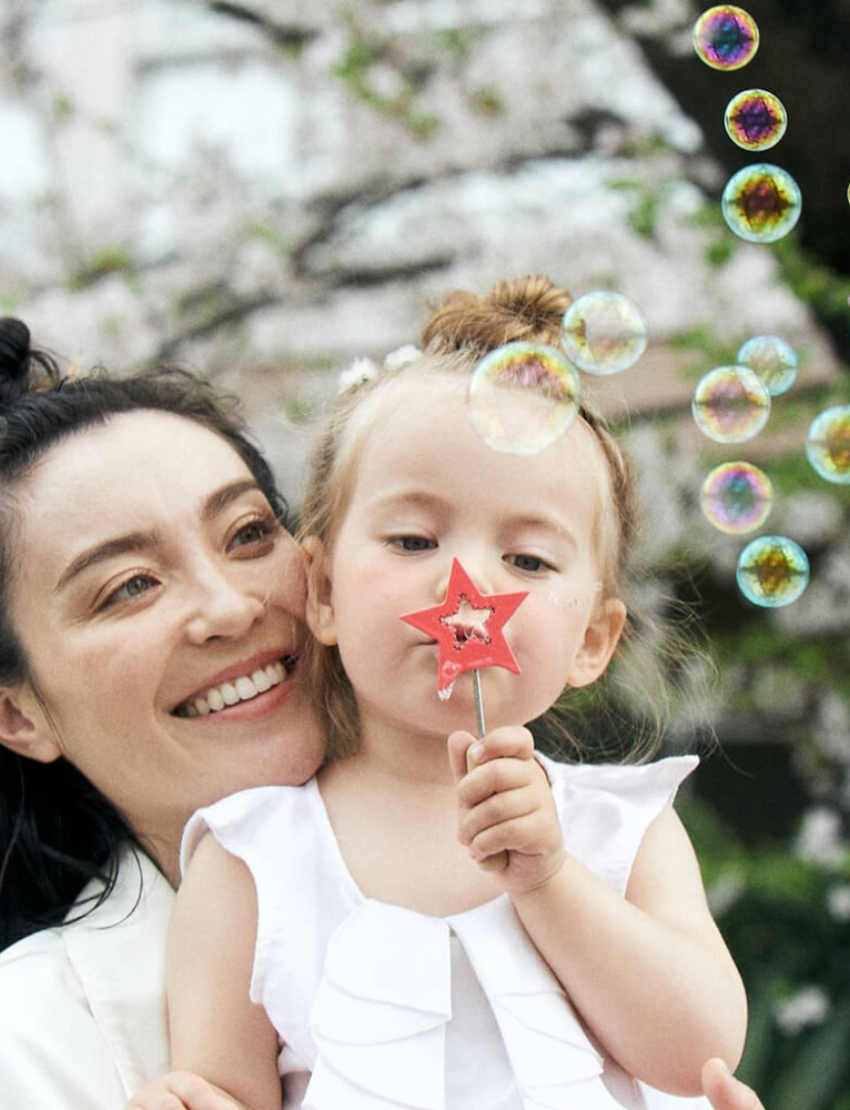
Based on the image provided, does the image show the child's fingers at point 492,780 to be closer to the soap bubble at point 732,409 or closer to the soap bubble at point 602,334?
the soap bubble at point 602,334

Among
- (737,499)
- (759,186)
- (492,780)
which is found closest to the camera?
(492,780)

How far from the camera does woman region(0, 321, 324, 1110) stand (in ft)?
5.89

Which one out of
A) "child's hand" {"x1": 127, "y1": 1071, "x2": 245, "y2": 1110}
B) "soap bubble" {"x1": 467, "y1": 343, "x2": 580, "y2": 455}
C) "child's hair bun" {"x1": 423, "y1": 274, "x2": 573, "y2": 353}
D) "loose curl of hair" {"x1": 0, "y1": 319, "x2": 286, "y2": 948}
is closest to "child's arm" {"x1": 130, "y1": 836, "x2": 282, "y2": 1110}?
"child's hand" {"x1": 127, "y1": 1071, "x2": 245, "y2": 1110}

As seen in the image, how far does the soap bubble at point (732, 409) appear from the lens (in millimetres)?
2094

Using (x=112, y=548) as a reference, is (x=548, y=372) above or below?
above

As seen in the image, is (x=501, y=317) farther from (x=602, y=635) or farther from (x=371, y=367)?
(x=602, y=635)

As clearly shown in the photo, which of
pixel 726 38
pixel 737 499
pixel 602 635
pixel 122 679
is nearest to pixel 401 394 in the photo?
pixel 602 635

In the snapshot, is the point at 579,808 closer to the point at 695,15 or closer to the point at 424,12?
the point at 695,15

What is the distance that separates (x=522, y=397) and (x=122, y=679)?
25.2 inches

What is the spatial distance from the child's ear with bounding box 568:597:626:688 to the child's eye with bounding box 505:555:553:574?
19 cm

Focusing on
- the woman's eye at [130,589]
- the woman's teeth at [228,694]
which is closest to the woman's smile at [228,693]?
the woman's teeth at [228,694]

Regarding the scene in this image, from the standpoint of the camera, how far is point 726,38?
238 centimetres

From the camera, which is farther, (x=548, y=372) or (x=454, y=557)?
(x=548, y=372)

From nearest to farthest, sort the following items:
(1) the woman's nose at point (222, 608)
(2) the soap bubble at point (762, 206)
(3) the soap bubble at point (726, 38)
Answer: (1) the woman's nose at point (222, 608) < (2) the soap bubble at point (762, 206) < (3) the soap bubble at point (726, 38)
